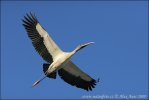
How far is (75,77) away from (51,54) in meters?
1.75

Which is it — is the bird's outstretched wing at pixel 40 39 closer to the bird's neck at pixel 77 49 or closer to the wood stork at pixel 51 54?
the wood stork at pixel 51 54

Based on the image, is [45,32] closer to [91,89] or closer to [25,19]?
[25,19]

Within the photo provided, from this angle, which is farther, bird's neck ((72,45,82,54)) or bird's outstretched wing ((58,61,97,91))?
bird's outstretched wing ((58,61,97,91))

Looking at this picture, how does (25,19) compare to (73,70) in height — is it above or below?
above

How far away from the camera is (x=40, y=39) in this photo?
67.9 feet

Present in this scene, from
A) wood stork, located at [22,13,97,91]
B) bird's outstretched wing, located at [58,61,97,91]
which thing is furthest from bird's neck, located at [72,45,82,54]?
bird's outstretched wing, located at [58,61,97,91]

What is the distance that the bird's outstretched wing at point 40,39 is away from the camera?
20.3 m

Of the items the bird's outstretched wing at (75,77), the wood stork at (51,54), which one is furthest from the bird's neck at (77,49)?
the bird's outstretched wing at (75,77)

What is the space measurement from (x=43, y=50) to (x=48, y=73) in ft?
4.88

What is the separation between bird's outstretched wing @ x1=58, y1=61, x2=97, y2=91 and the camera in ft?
67.8

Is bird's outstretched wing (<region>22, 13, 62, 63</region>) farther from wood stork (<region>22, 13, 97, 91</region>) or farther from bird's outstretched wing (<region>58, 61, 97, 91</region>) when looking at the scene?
bird's outstretched wing (<region>58, 61, 97, 91</region>)

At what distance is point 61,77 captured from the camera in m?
20.6

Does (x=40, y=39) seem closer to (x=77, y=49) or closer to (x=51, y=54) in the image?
(x=51, y=54)

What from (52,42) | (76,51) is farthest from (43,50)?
(76,51)
